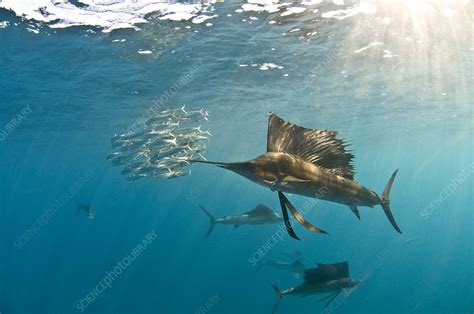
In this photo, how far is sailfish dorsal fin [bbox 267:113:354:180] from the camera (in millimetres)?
3021

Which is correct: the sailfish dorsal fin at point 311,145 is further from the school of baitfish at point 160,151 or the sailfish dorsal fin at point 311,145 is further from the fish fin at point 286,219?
the school of baitfish at point 160,151

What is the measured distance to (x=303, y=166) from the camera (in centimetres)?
297

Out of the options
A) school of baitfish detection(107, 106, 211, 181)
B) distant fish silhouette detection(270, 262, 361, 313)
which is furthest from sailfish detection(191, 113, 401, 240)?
school of baitfish detection(107, 106, 211, 181)

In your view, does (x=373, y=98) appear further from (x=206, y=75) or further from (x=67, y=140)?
(x=67, y=140)

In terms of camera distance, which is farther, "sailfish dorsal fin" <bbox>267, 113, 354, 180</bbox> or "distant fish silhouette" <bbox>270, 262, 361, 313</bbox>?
"distant fish silhouette" <bbox>270, 262, 361, 313</bbox>

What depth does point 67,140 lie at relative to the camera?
107 feet

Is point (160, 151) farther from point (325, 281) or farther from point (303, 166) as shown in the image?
point (303, 166)

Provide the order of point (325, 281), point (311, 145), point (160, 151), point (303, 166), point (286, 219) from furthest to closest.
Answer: point (160, 151)
point (325, 281)
point (311, 145)
point (303, 166)
point (286, 219)

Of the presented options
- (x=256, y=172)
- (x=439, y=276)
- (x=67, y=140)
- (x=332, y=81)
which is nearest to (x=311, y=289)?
(x=256, y=172)

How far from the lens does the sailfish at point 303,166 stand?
2.76 m

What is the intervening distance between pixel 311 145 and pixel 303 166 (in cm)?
25

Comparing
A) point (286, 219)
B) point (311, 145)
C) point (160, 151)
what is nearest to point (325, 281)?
point (311, 145)

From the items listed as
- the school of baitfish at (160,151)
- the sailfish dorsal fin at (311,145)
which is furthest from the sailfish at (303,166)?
the school of baitfish at (160,151)

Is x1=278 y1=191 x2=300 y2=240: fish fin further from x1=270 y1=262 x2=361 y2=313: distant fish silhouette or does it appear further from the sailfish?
x1=270 y1=262 x2=361 y2=313: distant fish silhouette
